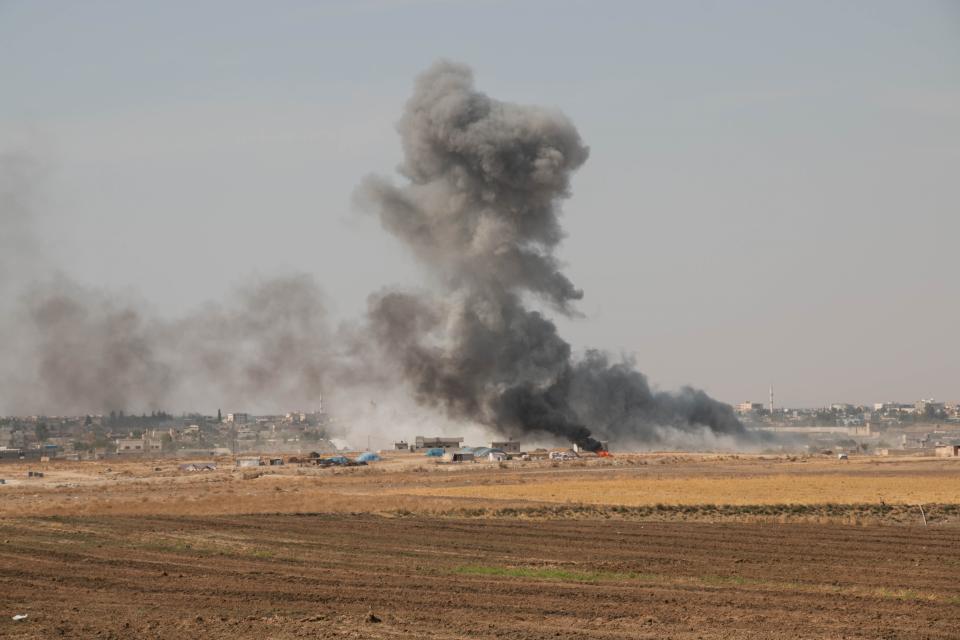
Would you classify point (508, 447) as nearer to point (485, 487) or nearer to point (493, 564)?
point (485, 487)

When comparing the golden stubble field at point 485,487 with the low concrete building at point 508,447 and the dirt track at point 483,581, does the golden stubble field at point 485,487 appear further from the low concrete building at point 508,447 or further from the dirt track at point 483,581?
the low concrete building at point 508,447

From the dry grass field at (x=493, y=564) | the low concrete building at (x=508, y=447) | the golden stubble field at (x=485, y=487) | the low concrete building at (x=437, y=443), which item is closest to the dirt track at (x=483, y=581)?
the dry grass field at (x=493, y=564)

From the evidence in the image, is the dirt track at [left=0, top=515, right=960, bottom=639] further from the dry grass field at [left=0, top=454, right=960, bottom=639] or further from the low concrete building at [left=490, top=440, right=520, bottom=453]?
the low concrete building at [left=490, top=440, right=520, bottom=453]

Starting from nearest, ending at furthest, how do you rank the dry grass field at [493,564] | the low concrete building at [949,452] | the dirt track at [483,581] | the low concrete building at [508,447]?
1. the dirt track at [483,581]
2. the dry grass field at [493,564]
3. the low concrete building at [949,452]
4. the low concrete building at [508,447]

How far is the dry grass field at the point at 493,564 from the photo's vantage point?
71.8 feet

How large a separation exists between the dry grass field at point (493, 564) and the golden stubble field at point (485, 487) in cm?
47

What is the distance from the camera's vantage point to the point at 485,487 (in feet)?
233

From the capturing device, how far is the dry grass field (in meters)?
21.9

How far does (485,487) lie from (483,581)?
43668 mm

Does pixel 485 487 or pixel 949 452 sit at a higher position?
pixel 949 452

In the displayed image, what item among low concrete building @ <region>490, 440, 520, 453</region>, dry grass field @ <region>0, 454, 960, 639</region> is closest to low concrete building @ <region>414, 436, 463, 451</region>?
low concrete building @ <region>490, 440, 520, 453</region>

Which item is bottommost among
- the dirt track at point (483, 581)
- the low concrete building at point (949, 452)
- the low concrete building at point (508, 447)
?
the dirt track at point (483, 581)

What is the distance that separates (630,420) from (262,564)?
10573 centimetres

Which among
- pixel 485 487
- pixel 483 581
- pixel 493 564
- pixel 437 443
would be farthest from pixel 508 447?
pixel 483 581
